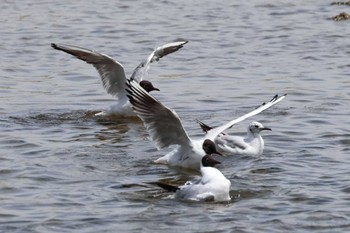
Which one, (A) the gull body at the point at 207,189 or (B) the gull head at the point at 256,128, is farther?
(B) the gull head at the point at 256,128

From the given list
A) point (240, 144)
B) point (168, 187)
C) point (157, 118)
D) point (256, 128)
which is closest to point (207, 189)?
point (168, 187)

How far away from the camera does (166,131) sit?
42.6ft

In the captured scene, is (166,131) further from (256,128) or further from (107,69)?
(107,69)

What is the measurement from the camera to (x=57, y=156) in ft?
43.8

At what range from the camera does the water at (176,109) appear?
10.8 metres

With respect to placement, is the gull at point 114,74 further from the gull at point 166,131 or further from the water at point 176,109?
the gull at point 166,131

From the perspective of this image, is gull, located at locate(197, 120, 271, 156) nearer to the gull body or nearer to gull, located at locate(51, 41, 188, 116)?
the gull body

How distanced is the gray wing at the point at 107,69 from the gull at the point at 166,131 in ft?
10.8

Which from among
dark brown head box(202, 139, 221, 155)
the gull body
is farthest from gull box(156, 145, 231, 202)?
dark brown head box(202, 139, 221, 155)

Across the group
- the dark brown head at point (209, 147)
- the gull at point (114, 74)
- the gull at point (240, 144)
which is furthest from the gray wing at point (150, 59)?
the dark brown head at point (209, 147)

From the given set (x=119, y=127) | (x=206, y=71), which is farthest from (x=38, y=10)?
(x=119, y=127)

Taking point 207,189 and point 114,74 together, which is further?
point 114,74

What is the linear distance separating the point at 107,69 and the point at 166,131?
372 cm

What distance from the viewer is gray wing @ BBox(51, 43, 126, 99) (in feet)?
53.1
